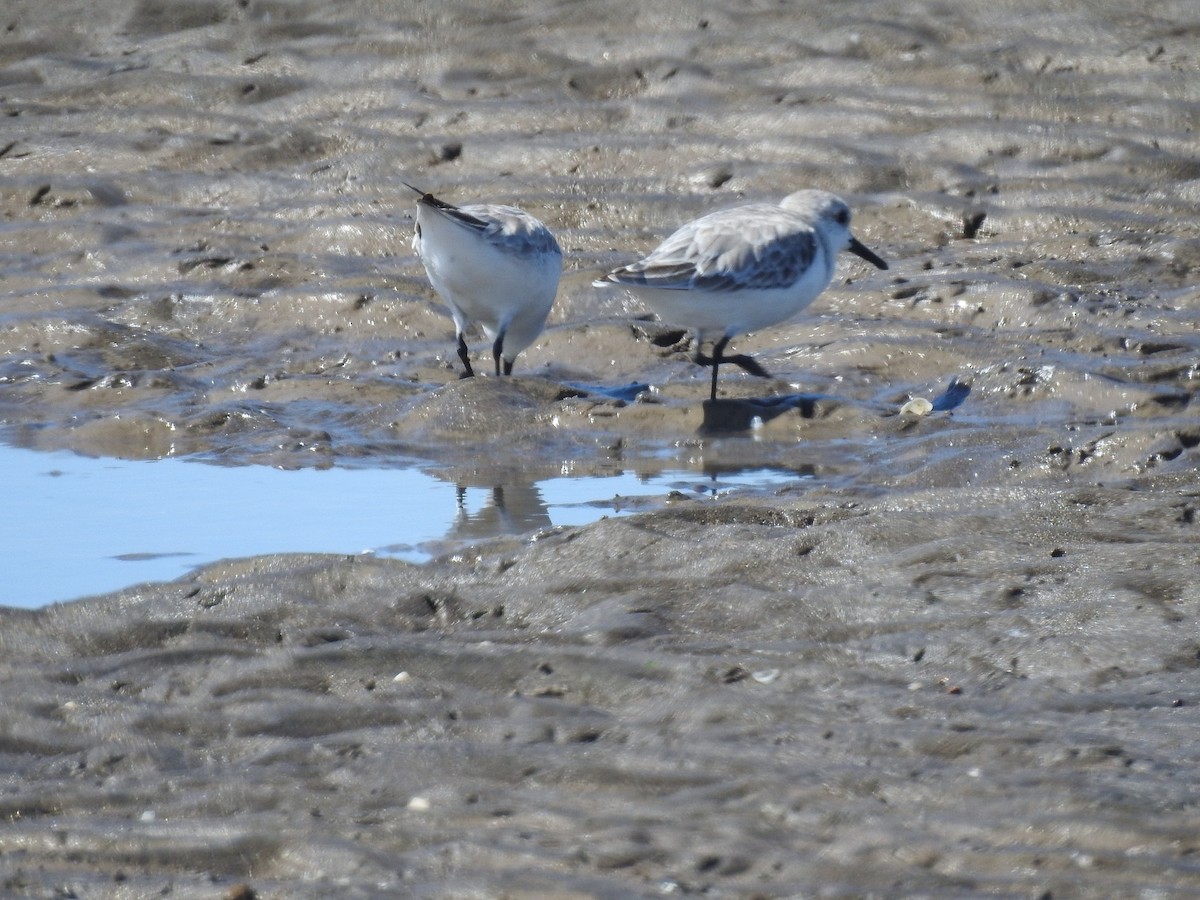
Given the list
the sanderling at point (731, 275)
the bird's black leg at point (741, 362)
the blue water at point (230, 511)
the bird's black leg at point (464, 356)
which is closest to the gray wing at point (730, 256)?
the sanderling at point (731, 275)

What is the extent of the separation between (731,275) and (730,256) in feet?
0.39

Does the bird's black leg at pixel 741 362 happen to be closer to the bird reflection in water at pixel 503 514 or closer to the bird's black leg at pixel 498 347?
the bird's black leg at pixel 498 347

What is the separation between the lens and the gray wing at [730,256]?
812cm

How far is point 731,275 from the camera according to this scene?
8148 mm

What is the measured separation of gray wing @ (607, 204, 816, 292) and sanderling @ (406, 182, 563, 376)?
0.50m

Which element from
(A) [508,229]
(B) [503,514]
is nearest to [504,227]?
(A) [508,229]

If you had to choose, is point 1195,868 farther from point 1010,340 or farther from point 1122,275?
point 1122,275

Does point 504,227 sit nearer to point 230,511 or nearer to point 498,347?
point 498,347

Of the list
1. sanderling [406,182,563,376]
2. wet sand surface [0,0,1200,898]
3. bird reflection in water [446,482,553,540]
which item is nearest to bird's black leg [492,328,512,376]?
sanderling [406,182,563,376]

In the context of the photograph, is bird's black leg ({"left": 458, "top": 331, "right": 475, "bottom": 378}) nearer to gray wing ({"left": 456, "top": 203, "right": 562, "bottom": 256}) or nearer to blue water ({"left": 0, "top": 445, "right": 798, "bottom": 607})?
gray wing ({"left": 456, "top": 203, "right": 562, "bottom": 256})

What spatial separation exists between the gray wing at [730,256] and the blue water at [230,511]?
4.30 ft

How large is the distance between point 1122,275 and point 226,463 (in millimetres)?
4858

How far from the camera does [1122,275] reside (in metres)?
9.26

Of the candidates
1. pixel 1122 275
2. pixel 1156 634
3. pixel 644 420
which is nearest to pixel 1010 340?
pixel 1122 275
